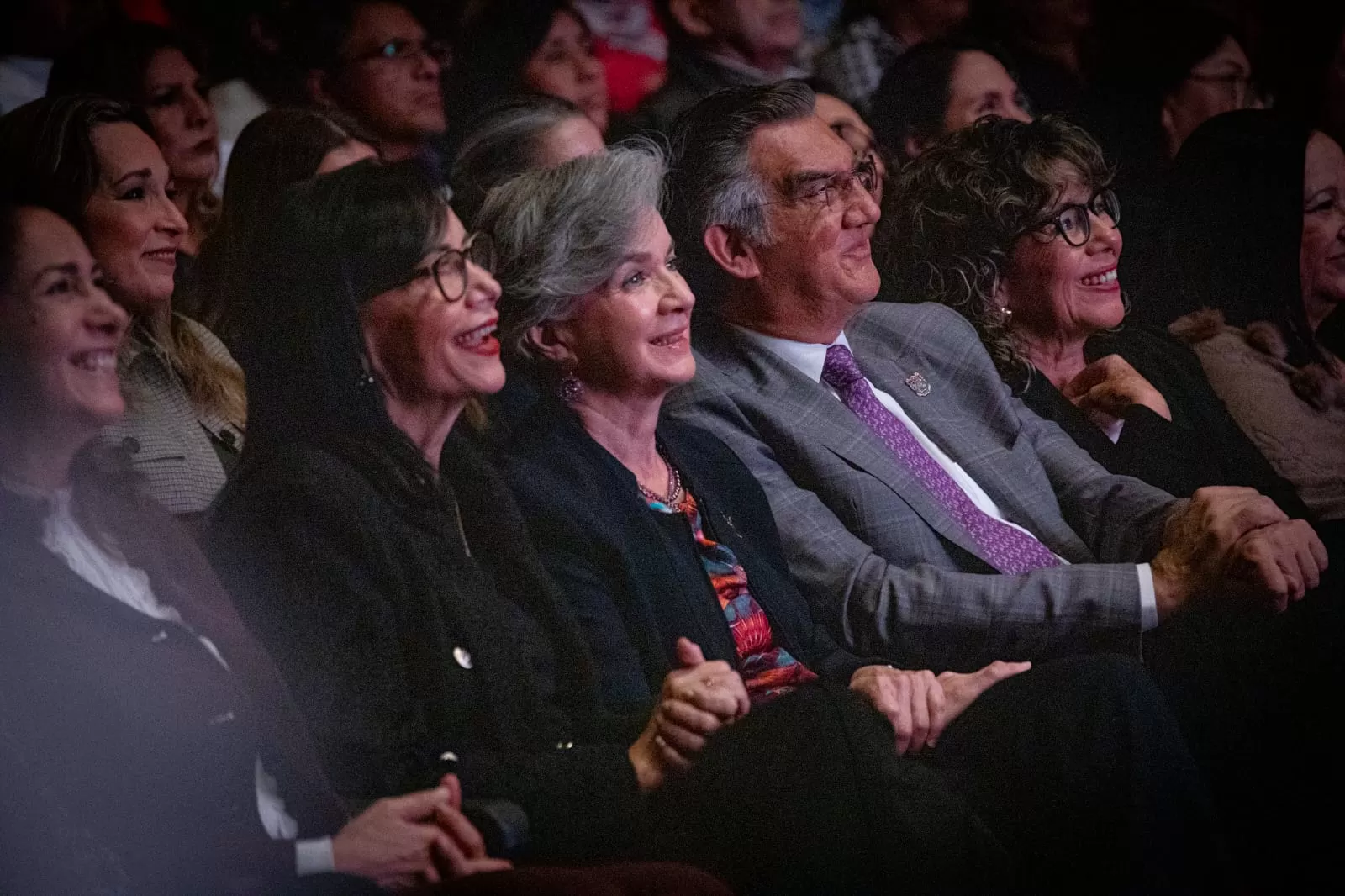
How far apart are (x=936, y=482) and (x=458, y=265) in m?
1.15

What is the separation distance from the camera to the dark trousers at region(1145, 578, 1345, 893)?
3635 millimetres

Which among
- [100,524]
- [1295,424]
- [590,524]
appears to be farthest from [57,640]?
[1295,424]

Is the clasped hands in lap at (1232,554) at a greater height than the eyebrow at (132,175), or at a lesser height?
lesser

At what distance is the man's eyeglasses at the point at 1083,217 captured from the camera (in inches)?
151

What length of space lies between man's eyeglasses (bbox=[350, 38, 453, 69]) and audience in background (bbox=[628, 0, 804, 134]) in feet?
1.35

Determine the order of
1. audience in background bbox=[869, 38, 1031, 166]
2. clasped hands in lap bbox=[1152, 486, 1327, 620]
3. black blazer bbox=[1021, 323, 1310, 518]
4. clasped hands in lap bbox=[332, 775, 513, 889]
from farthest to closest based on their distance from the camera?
black blazer bbox=[1021, 323, 1310, 518] < audience in background bbox=[869, 38, 1031, 166] < clasped hands in lap bbox=[1152, 486, 1327, 620] < clasped hands in lap bbox=[332, 775, 513, 889]

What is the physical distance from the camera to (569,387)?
125 inches

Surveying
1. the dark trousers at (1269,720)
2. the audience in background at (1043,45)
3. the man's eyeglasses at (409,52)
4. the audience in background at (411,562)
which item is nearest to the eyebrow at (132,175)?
the audience in background at (411,562)

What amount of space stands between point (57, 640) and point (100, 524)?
196 millimetres

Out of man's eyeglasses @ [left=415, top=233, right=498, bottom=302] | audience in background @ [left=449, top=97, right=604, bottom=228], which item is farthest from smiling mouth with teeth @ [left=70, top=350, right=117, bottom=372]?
audience in background @ [left=449, top=97, right=604, bottom=228]

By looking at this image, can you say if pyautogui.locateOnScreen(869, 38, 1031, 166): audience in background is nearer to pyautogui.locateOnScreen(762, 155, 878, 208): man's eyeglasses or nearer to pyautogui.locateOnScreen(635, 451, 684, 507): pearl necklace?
pyautogui.locateOnScreen(762, 155, 878, 208): man's eyeglasses

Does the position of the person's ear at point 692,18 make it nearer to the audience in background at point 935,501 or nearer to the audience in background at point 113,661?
the audience in background at point 935,501

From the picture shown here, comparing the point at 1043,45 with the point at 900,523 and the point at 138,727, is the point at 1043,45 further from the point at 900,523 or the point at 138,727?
the point at 138,727

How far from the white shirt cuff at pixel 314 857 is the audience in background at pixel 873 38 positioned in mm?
1858
